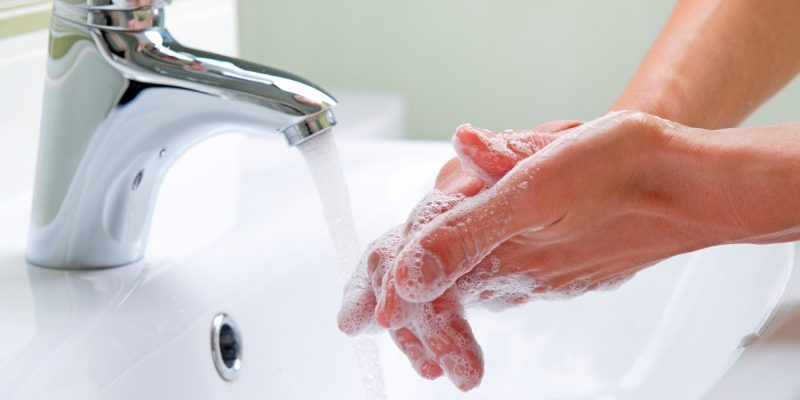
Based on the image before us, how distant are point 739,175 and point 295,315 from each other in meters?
0.30

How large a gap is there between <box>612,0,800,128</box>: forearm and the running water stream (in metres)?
0.23

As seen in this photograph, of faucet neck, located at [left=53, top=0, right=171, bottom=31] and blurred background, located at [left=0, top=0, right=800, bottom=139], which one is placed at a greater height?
faucet neck, located at [left=53, top=0, right=171, bottom=31]

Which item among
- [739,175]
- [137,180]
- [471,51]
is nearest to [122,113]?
[137,180]

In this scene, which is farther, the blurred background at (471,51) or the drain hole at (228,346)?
the blurred background at (471,51)

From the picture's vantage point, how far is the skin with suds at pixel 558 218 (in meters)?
0.47

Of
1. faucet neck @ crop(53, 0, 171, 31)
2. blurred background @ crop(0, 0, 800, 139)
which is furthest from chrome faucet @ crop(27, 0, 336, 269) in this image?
blurred background @ crop(0, 0, 800, 139)

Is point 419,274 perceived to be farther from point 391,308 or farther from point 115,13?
point 115,13

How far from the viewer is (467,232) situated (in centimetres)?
47

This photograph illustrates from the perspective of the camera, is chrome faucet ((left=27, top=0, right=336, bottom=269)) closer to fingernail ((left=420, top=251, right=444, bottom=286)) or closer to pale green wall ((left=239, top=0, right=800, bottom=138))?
fingernail ((left=420, top=251, right=444, bottom=286))

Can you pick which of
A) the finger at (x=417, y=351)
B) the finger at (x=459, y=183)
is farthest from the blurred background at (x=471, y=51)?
the finger at (x=417, y=351)

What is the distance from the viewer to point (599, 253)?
546 millimetres

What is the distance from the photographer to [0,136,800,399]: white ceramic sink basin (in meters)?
0.50

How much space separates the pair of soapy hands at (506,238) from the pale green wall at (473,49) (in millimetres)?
928

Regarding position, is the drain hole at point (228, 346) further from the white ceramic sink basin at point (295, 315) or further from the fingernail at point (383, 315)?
the fingernail at point (383, 315)
